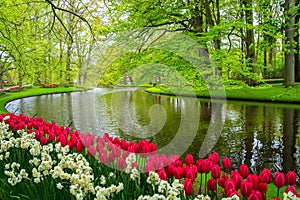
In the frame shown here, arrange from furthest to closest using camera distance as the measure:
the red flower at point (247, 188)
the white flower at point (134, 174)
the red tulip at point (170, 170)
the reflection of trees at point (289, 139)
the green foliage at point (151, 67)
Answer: the green foliage at point (151, 67) → the reflection of trees at point (289, 139) → the red tulip at point (170, 170) → the white flower at point (134, 174) → the red flower at point (247, 188)

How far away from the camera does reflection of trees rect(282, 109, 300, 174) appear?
596cm

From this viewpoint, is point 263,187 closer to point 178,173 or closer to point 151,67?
point 178,173

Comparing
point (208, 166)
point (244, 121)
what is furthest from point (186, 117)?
point (208, 166)

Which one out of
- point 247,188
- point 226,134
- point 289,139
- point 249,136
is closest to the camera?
point 247,188

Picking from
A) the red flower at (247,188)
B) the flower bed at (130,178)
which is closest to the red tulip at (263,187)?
the flower bed at (130,178)

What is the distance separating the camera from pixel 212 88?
1162 cm

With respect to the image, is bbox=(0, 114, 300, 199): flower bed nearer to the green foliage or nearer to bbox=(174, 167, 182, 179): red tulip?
bbox=(174, 167, 182, 179): red tulip

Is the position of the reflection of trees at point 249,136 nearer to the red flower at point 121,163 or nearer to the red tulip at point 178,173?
the red tulip at point 178,173

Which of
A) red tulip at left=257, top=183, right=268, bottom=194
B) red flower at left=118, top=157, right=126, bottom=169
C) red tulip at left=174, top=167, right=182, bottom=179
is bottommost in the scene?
red tulip at left=257, top=183, right=268, bottom=194

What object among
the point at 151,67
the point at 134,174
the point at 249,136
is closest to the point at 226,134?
the point at 249,136

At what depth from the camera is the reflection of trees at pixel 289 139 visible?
19.6ft

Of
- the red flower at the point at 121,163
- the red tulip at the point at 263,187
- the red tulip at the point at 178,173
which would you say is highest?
the red flower at the point at 121,163

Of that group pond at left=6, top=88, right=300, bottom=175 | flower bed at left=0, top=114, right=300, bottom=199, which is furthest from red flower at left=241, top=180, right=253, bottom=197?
pond at left=6, top=88, right=300, bottom=175

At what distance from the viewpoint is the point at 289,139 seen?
805 centimetres
